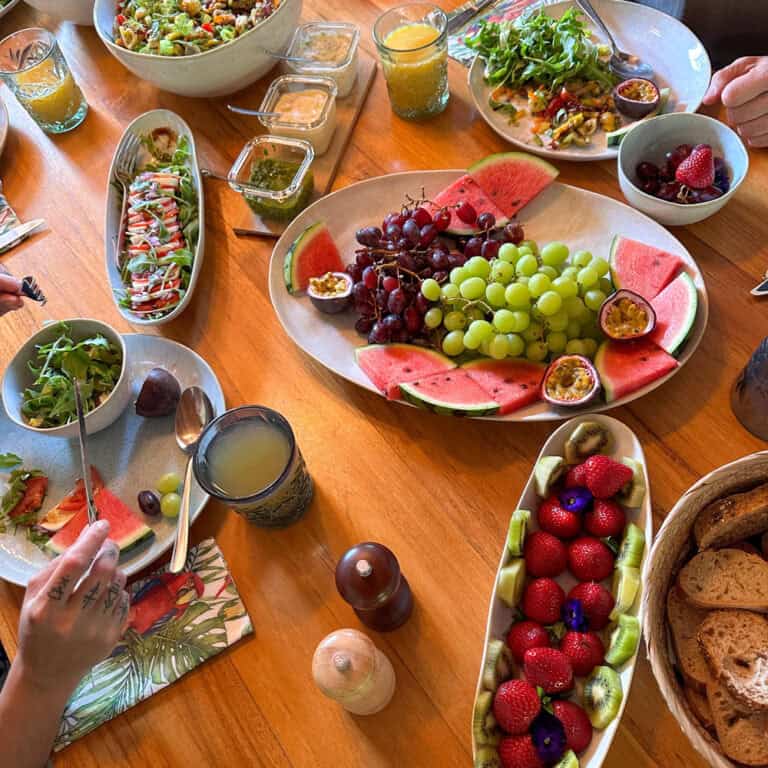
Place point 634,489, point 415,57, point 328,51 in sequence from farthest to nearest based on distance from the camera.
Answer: point 328,51, point 415,57, point 634,489

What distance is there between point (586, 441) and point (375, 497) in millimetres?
359

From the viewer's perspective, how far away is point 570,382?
1154 mm

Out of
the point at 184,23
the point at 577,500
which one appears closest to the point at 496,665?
the point at 577,500

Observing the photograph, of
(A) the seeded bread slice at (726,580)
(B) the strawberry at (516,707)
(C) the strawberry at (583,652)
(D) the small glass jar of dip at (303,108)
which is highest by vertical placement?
(D) the small glass jar of dip at (303,108)

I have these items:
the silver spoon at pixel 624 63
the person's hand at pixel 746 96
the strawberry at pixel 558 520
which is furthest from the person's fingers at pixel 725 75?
the strawberry at pixel 558 520

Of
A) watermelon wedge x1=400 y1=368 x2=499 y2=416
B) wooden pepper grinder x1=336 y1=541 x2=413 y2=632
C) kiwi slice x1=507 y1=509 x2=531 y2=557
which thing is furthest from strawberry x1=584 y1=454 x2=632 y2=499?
wooden pepper grinder x1=336 y1=541 x2=413 y2=632

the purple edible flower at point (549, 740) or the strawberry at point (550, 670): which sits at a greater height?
the strawberry at point (550, 670)

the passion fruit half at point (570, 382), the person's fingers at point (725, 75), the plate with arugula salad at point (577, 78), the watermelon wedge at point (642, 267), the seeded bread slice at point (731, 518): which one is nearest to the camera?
the seeded bread slice at point (731, 518)

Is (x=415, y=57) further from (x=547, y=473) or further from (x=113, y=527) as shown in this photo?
(x=113, y=527)

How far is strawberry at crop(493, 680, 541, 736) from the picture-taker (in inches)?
A: 33.6

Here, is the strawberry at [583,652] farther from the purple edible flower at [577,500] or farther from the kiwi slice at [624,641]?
the purple edible flower at [577,500]

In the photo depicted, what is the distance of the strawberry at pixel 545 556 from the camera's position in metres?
0.98

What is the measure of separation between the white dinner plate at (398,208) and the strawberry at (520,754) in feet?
1.58

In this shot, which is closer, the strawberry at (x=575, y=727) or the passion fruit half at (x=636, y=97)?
the strawberry at (x=575, y=727)
